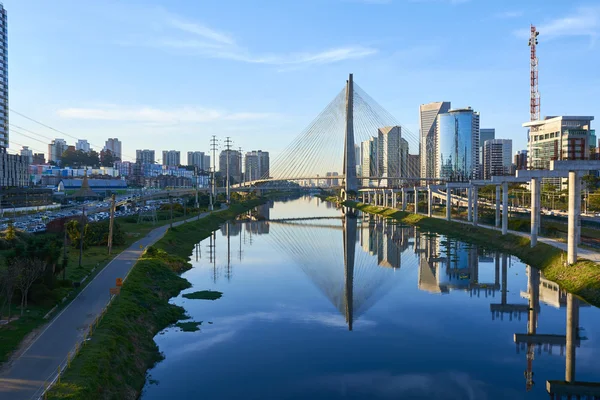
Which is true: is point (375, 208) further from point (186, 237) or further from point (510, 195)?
point (186, 237)

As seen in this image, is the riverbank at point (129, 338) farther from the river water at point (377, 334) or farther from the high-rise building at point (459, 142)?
the high-rise building at point (459, 142)

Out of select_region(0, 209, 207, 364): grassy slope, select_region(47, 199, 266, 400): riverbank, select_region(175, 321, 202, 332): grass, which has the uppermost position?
select_region(0, 209, 207, 364): grassy slope

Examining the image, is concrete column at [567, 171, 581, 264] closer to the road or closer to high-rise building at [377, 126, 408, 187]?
the road

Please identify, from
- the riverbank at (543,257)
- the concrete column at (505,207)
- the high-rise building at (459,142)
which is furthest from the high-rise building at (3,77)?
the high-rise building at (459,142)

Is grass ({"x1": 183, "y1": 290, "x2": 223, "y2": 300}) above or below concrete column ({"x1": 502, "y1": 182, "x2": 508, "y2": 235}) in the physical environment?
below

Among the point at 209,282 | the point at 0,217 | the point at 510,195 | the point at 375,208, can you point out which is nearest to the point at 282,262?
the point at 209,282

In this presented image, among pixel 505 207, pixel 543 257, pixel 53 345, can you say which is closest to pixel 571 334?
pixel 543 257

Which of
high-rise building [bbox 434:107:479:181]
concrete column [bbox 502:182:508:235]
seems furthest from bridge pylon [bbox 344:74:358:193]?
high-rise building [bbox 434:107:479:181]
